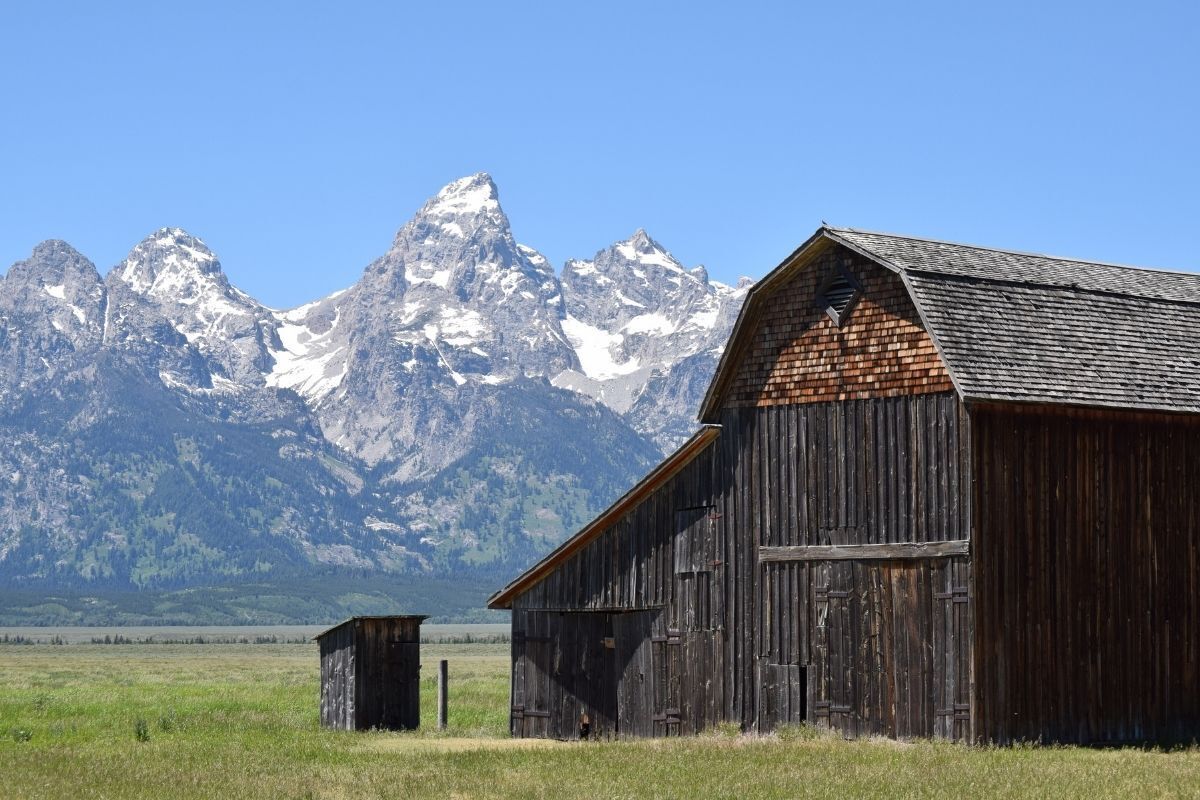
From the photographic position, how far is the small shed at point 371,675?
43.6 meters

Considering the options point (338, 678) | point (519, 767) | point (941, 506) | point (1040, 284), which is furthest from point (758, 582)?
point (338, 678)

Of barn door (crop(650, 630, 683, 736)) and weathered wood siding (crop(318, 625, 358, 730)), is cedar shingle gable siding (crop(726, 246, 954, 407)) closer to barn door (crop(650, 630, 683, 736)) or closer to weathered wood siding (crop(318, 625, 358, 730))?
barn door (crop(650, 630, 683, 736))

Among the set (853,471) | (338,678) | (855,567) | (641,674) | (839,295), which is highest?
(839,295)

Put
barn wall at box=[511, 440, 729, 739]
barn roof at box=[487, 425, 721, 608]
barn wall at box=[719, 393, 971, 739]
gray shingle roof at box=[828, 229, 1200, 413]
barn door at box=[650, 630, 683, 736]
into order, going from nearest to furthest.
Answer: barn wall at box=[719, 393, 971, 739], gray shingle roof at box=[828, 229, 1200, 413], barn roof at box=[487, 425, 721, 608], barn wall at box=[511, 440, 729, 739], barn door at box=[650, 630, 683, 736]

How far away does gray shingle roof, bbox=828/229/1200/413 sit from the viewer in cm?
3397

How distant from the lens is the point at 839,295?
36250 mm

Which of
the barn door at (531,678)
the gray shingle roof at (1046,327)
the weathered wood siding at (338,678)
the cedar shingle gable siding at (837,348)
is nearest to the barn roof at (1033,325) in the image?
the gray shingle roof at (1046,327)

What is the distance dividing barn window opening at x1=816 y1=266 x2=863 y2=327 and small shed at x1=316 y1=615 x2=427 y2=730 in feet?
44.0

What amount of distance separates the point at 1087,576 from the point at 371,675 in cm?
1719

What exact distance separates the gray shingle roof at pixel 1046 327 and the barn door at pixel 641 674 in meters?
9.35

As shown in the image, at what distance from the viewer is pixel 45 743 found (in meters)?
40.0

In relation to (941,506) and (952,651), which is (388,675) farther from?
(941,506)

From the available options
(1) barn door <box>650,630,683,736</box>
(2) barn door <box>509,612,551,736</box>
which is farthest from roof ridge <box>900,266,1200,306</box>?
(2) barn door <box>509,612,551,736</box>

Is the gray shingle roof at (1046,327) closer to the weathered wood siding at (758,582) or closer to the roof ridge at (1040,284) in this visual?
the roof ridge at (1040,284)
